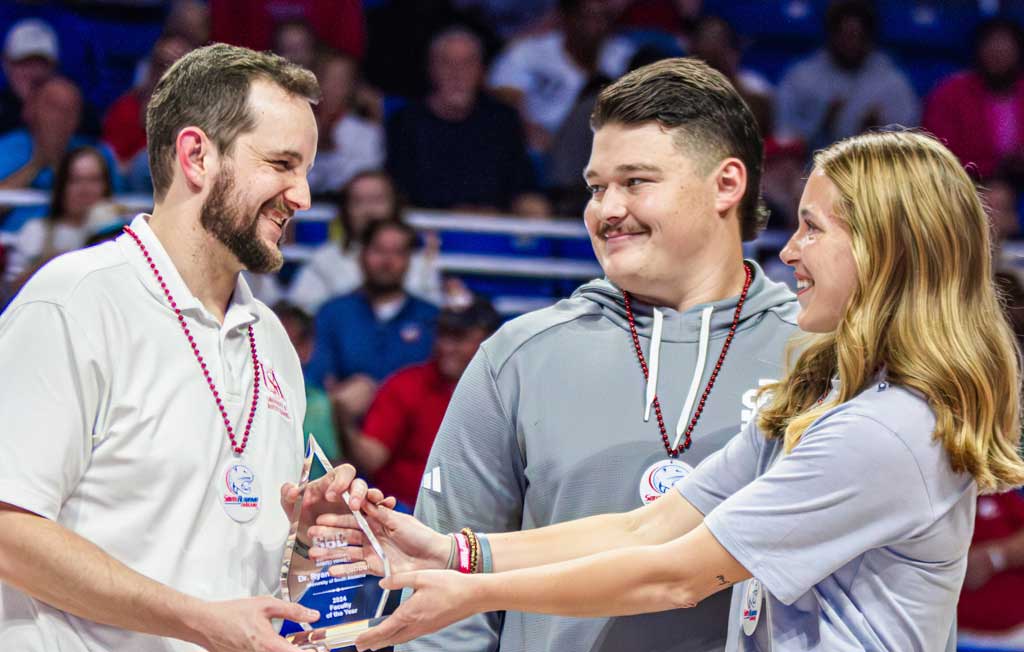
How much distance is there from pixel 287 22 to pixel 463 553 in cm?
554

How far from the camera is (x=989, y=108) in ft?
26.0

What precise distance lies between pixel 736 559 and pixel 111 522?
3.79 feet

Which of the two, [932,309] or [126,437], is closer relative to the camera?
[932,309]

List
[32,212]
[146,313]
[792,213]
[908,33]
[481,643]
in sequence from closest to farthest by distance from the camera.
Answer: [146,313], [481,643], [32,212], [792,213], [908,33]

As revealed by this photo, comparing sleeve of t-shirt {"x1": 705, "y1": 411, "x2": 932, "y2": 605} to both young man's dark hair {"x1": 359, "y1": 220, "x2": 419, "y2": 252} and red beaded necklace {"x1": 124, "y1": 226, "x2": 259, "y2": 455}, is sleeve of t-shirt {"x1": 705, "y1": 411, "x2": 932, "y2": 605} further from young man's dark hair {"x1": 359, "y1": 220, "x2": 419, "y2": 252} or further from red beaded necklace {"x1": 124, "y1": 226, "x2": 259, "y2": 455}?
young man's dark hair {"x1": 359, "y1": 220, "x2": 419, "y2": 252}

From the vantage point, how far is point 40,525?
7.46ft

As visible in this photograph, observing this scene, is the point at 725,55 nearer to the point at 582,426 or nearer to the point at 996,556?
the point at 996,556

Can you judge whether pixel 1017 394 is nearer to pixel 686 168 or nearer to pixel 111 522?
pixel 686 168

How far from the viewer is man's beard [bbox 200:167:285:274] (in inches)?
105

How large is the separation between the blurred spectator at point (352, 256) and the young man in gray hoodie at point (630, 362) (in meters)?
4.06

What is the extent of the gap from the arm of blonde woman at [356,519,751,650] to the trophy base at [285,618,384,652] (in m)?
0.05

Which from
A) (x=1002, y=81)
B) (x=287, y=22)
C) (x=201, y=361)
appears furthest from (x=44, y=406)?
(x=1002, y=81)

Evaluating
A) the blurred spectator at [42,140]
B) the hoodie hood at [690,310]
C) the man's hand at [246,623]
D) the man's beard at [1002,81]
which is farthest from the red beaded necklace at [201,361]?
the man's beard at [1002,81]

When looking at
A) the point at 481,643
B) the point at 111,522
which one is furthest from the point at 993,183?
the point at 111,522
